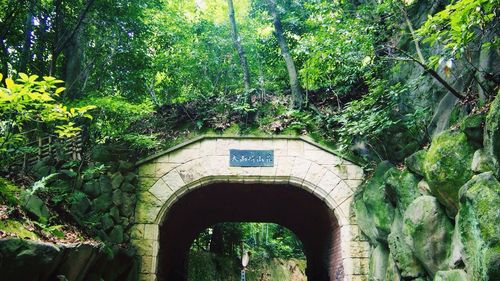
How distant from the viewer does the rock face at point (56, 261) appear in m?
3.20

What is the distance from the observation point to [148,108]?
6.57 m

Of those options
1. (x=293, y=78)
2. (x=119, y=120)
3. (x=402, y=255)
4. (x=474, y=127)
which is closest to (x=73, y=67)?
(x=119, y=120)

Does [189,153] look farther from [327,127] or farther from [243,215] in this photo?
[243,215]

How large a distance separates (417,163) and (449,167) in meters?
0.90

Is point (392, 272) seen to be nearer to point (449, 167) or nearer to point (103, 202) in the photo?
point (449, 167)

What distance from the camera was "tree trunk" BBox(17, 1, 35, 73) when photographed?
675 centimetres

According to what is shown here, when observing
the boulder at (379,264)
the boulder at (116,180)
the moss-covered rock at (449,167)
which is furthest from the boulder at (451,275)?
the boulder at (116,180)

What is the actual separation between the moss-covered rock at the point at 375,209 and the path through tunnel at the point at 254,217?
2.68 feet

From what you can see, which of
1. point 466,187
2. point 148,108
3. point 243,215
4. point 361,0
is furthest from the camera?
point 243,215

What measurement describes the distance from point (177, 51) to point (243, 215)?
5202mm

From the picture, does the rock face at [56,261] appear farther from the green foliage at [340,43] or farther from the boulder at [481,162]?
the green foliage at [340,43]

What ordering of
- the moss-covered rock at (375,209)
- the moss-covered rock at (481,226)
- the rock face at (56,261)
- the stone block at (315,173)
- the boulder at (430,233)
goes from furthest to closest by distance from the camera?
the stone block at (315,173)
the moss-covered rock at (375,209)
the boulder at (430,233)
the rock face at (56,261)
the moss-covered rock at (481,226)

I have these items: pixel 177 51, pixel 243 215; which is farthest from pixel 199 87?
pixel 243 215

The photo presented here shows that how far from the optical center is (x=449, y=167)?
3.62 meters
